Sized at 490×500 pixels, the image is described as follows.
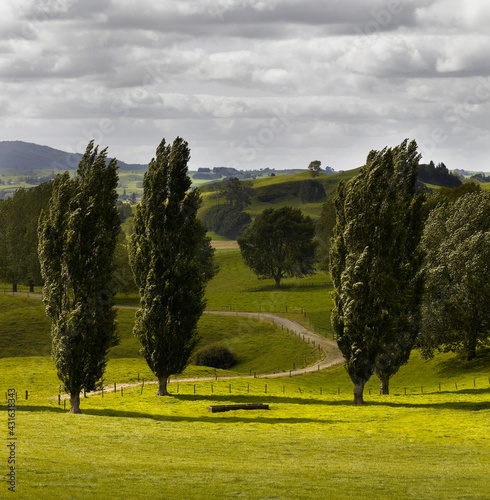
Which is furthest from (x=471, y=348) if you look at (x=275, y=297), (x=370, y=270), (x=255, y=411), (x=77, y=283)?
(x=275, y=297)

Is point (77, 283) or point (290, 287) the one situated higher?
point (77, 283)

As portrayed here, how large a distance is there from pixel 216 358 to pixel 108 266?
3747 centimetres

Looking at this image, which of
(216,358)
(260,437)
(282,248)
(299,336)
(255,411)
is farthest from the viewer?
(282,248)

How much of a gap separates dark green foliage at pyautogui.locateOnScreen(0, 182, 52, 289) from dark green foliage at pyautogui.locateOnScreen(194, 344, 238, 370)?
51084 mm

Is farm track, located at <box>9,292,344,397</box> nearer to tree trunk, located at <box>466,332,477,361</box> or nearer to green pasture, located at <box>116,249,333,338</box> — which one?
green pasture, located at <box>116,249,333,338</box>

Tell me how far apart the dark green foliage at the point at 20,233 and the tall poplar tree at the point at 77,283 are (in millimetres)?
74875

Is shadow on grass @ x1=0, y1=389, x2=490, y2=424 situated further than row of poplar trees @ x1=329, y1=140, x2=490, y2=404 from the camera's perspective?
No

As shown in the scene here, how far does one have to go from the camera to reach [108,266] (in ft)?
165

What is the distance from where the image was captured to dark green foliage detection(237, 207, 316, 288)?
135 m

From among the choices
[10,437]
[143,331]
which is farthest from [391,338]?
[10,437]

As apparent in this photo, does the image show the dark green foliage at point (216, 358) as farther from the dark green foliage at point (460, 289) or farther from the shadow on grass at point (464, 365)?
the shadow on grass at point (464, 365)

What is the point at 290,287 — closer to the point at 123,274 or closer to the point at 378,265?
the point at 123,274

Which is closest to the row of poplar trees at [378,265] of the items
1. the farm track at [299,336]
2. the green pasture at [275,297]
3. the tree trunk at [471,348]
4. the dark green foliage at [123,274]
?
the tree trunk at [471,348]

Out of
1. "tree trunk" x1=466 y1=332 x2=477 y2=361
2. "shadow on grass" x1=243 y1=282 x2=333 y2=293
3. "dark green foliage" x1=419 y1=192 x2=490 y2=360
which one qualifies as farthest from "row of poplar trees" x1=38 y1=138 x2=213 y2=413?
"shadow on grass" x1=243 y1=282 x2=333 y2=293
